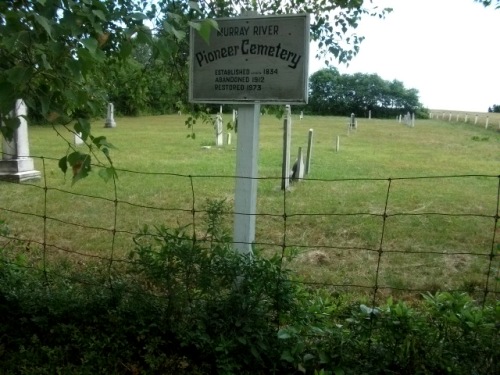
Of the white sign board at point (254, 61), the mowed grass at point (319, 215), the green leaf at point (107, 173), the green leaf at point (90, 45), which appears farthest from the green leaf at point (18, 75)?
the white sign board at point (254, 61)

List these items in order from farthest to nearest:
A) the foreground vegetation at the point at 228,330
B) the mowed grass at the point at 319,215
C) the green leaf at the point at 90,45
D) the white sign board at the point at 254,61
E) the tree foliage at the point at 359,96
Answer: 1. the tree foliage at the point at 359,96
2. the mowed grass at the point at 319,215
3. the white sign board at the point at 254,61
4. the foreground vegetation at the point at 228,330
5. the green leaf at the point at 90,45

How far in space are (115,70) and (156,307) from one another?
2.15 meters

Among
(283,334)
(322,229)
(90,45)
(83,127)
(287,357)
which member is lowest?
(322,229)

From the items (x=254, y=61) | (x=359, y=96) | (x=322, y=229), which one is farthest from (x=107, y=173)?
(x=359, y=96)

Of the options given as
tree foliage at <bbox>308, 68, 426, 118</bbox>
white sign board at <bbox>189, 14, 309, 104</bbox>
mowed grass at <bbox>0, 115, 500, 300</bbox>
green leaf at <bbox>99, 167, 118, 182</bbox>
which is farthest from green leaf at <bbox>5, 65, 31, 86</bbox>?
tree foliage at <bbox>308, 68, 426, 118</bbox>

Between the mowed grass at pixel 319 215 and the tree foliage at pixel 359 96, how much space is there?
159 ft

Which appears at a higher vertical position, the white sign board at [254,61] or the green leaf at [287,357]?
the white sign board at [254,61]

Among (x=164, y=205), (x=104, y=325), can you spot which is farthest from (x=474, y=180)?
(x=104, y=325)

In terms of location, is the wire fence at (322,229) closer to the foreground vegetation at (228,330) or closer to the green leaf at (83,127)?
the foreground vegetation at (228,330)

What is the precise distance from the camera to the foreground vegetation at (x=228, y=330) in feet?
8.77

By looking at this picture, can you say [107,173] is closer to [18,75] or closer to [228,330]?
[18,75]

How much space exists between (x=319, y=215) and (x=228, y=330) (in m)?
3.67

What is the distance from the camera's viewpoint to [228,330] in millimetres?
2791

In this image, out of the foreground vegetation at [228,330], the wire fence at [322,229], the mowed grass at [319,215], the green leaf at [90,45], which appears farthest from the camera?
the mowed grass at [319,215]
